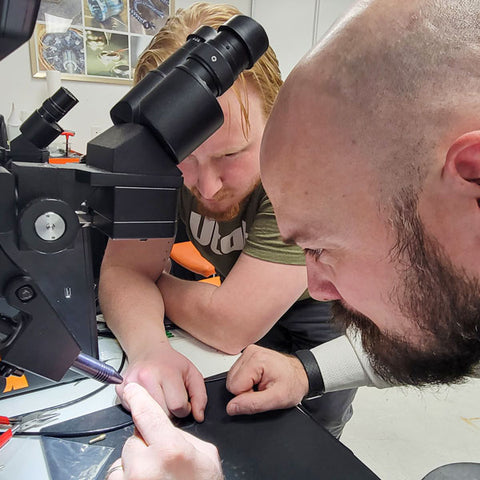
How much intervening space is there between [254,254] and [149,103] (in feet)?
1.59

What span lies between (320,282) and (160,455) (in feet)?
1.06

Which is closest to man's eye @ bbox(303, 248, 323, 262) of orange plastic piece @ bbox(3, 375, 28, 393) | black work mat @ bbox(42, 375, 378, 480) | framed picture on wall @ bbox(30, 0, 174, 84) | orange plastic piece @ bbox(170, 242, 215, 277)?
black work mat @ bbox(42, 375, 378, 480)

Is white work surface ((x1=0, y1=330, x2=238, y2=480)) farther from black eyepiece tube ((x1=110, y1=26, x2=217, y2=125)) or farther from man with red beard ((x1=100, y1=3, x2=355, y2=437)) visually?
black eyepiece tube ((x1=110, y1=26, x2=217, y2=125))

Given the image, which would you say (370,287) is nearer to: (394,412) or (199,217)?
(199,217)

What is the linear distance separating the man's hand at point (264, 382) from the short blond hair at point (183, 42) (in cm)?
40

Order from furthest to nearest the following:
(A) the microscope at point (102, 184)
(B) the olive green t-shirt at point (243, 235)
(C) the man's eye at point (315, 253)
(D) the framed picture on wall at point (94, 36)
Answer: (D) the framed picture on wall at point (94, 36)
(B) the olive green t-shirt at point (243, 235)
(C) the man's eye at point (315, 253)
(A) the microscope at point (102, 184)

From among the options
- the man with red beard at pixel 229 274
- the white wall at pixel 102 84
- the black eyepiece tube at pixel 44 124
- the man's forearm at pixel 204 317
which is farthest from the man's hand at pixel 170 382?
the white wall at pixel 102 84

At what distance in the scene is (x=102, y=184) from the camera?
14.1 inches

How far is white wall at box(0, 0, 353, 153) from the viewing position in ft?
7.11

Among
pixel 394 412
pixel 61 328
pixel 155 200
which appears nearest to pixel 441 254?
pixel 155 200

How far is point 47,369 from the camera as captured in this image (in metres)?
0.47

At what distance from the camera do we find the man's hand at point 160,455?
434 mm

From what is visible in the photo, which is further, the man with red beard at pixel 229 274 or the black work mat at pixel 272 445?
the man with red beard at pixel 229 274

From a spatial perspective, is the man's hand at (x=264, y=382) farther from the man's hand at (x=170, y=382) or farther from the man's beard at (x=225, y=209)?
the man's beard at (x=225, y=209)
